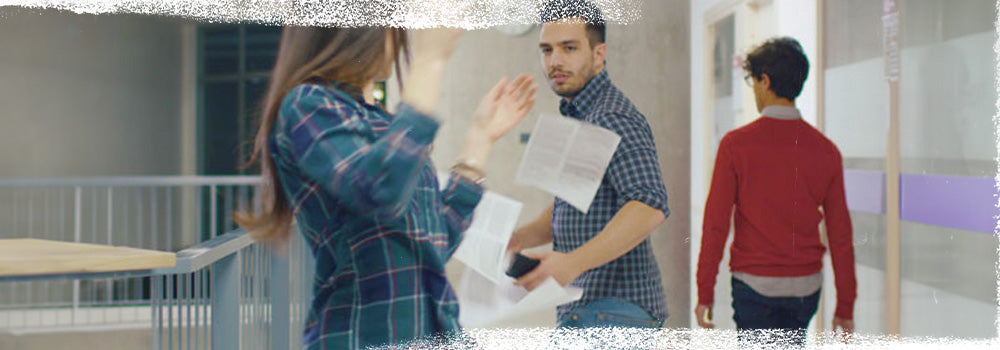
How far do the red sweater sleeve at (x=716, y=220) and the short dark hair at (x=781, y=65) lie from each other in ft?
0.56

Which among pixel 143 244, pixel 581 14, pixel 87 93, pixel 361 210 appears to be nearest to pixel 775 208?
pixel 581 14

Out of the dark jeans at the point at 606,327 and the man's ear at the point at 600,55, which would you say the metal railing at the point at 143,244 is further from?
the man's ear at the point at 600,55

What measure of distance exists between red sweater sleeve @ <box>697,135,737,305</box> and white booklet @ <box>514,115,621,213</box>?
0.80 ft

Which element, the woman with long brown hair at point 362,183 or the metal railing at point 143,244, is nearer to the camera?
the woman with long brown hair at point 362,183

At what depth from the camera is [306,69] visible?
1.62m

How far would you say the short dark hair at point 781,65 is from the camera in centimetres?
187

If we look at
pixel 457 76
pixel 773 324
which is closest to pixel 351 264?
pixel 457 76

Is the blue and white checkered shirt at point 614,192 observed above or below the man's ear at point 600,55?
below

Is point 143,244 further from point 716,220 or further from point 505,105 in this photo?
point 716,220

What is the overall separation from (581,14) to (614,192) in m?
0.37

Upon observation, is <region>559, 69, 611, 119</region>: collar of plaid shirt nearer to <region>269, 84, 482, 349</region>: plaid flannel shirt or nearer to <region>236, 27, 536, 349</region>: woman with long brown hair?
<region>236, 27, 536, 349</region>: woman with long brown hair

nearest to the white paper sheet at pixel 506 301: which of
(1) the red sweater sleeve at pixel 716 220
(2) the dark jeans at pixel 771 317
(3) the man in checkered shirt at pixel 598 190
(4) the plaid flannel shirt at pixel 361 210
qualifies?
(3) the man in checkered shirt at pixel 598 190

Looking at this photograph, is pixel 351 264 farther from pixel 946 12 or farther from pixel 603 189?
pixel 946 12

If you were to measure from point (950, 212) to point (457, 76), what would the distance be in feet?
3.77
